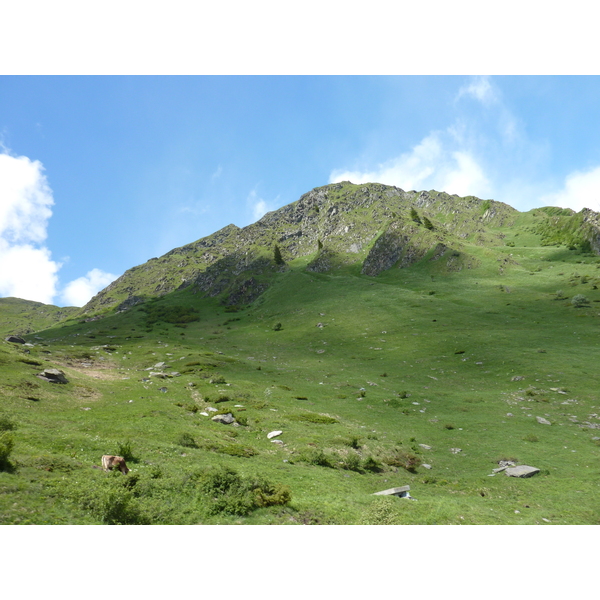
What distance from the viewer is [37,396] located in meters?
25.2

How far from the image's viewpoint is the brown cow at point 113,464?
44.4 feet

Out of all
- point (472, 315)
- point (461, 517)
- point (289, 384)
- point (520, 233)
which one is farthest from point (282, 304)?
point (520, 233)

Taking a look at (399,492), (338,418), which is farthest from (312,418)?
(399,492)

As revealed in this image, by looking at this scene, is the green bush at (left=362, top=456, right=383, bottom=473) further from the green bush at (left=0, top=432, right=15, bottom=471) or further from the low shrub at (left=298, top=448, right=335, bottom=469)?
the green bush at (left=0, top=432, right=15, bottom=471)

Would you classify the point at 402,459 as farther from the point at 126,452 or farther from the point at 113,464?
the point at 113,464

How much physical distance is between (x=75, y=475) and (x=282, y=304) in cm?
9417

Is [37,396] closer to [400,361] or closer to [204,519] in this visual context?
[204,519]

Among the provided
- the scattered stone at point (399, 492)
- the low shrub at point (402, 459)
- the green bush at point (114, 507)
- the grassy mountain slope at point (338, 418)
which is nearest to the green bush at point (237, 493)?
the grassy mountain slope at point (338, 418)

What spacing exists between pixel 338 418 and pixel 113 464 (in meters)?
21.5

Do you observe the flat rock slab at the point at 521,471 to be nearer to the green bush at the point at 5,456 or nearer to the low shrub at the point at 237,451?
the low shrub at the point at 237,451

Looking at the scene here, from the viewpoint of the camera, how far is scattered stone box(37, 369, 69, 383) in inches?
1163

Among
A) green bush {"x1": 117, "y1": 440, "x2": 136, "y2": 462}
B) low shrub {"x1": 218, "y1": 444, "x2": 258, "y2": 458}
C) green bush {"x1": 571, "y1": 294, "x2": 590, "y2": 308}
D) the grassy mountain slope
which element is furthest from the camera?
green bush {"x1": 571, "y1": 294, "x2": 590, "y2": 308}

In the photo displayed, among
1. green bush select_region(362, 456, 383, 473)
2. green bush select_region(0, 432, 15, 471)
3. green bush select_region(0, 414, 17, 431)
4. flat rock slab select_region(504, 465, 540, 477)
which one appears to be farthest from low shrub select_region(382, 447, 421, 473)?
green bush select_region(0, 414, 17, 431)

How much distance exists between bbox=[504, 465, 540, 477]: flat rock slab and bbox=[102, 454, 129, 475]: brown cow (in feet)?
74.2
